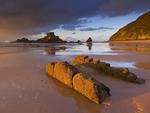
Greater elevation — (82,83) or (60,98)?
(82,83)

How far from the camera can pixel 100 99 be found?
664cm

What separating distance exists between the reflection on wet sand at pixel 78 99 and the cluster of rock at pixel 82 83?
15 cm

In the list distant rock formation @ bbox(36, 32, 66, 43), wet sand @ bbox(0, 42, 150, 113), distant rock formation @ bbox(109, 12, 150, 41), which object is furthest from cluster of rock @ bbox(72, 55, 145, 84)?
distant rock formation @ bbox(109, 12, 150, 41)

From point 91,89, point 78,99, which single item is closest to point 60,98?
point 78,99

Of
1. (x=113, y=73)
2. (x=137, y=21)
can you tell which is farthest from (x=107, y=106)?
(x=137, y=21)

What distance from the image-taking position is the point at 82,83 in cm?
736

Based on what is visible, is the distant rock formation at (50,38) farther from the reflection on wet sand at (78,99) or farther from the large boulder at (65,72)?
the reflection on wet sand at (78,99)

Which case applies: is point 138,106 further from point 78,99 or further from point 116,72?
point 116,72

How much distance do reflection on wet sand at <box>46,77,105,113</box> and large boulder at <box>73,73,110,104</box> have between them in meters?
0.16

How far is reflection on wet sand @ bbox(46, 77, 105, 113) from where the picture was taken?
6.14 m

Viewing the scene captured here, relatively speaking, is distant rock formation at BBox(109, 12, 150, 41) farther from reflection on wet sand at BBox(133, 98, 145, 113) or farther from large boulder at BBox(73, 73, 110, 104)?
reflection on wet sand at BBox(133, 98, 145, 113)

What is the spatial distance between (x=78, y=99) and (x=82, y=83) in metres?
0.61

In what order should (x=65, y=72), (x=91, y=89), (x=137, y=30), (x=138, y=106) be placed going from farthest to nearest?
1. (x=137, y=30)
2. (x=65, y=72)
3. (x=91, y=89)
4. (x=138, y=106)

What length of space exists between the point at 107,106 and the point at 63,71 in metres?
2.95
